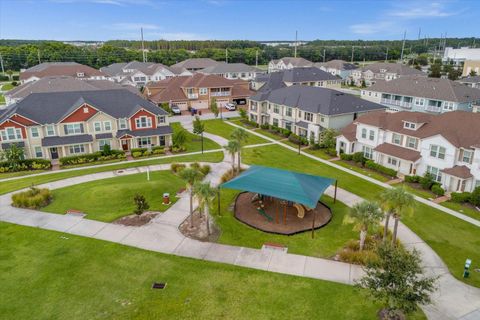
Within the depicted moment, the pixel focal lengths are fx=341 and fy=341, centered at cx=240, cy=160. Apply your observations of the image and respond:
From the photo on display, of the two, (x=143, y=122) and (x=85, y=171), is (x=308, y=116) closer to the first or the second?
(x=143, y=122)

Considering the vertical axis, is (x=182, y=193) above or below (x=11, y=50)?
below

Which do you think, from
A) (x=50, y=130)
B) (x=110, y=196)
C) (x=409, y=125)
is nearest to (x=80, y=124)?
(x=50, y=130)

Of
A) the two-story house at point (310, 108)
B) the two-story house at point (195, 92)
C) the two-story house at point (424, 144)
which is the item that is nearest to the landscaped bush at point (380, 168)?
the two-story house at point (424, 144)

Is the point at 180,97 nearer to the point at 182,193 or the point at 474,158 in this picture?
the point at 182,193

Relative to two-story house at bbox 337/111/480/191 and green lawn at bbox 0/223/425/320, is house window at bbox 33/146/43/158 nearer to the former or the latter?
green lawn at bbox 0/223/425/320

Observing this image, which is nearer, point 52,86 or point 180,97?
point 52,86

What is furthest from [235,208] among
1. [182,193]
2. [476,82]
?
[476,82]

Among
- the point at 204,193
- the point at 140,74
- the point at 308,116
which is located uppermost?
the point at 140,74
